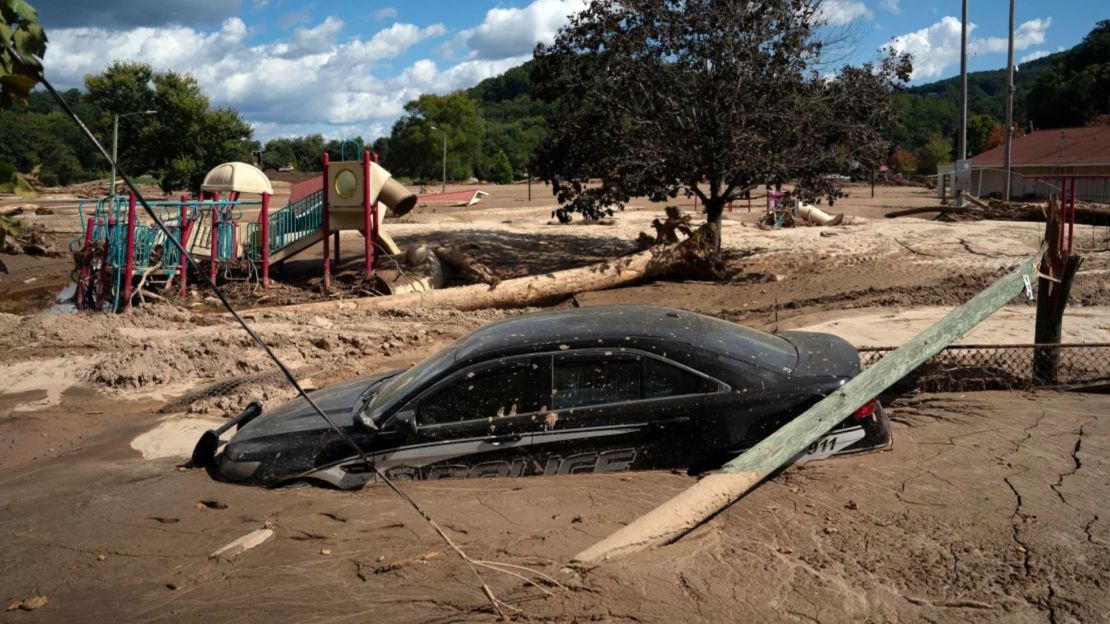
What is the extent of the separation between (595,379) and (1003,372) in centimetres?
425

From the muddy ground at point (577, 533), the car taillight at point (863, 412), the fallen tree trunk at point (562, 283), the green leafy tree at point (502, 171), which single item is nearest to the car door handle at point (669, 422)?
the muddy ground at point (577, 533)

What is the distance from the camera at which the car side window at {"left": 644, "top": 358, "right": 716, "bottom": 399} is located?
6090 mm

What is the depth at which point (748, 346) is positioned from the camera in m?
6.48

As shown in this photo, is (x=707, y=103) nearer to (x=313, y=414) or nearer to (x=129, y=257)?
(x=129, y=257)

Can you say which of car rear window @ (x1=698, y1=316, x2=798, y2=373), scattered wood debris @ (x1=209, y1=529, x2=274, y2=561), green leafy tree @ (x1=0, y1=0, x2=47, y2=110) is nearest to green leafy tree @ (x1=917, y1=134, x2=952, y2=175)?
car rear window @ (x1=698, y1=316, x2=798, y2=373)

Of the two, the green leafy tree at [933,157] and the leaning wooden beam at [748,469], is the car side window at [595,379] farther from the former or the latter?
the green leafy tree at [933,157]

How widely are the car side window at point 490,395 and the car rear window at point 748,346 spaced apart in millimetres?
1134

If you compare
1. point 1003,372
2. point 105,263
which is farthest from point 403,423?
point 105,263

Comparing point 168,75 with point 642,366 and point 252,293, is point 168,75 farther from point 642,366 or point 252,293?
point 642,366

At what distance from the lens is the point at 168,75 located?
48531 millimetres

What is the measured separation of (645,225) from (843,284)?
1114 centimetres

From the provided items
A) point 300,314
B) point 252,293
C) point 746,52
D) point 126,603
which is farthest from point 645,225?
point 126,603

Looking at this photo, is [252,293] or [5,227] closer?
[5,227]

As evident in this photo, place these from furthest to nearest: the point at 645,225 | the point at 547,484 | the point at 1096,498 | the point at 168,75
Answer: the point at 168,75
the point at 645,225
the point at 547,484
the point at 1096,498
